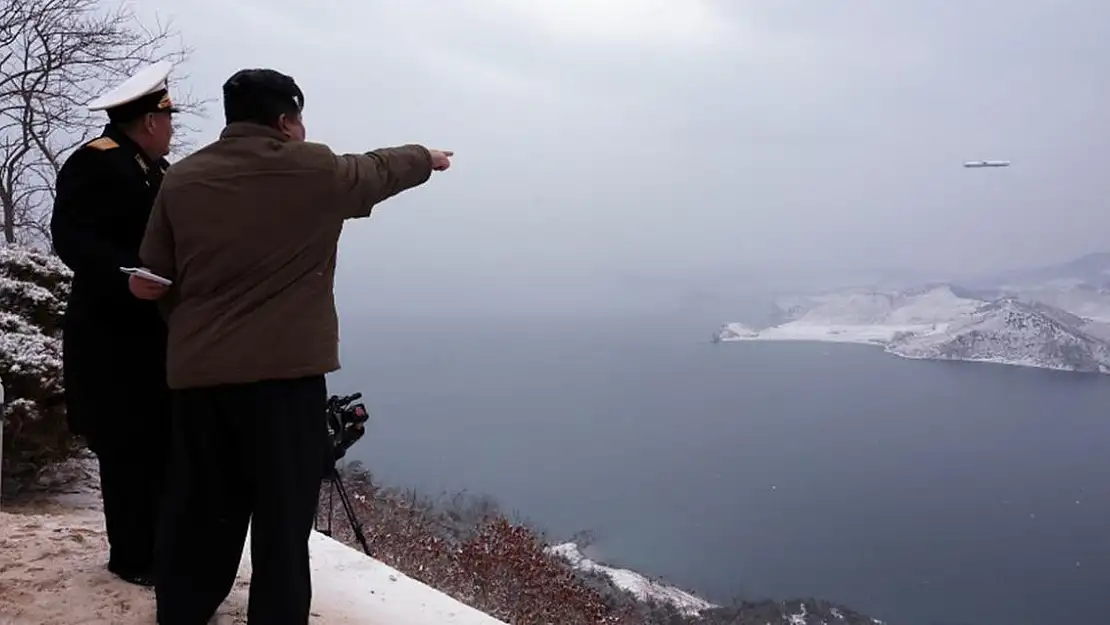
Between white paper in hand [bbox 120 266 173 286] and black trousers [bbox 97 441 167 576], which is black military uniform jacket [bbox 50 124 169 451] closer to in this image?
black trousers [bbox 97 441 167 576]

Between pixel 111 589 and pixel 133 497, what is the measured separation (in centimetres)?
37

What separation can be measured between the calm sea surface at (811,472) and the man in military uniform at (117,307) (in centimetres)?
3706

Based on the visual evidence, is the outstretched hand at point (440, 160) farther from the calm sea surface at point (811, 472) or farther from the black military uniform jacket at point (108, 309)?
the calm sea surface at point (811, 472)

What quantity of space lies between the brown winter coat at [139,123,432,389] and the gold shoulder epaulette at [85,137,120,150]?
1.81 ft

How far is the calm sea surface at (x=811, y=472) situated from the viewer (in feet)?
153

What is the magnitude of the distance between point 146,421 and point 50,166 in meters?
11.9

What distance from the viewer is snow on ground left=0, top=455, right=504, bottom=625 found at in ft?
7.73

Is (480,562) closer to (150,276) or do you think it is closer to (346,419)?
(346,419)

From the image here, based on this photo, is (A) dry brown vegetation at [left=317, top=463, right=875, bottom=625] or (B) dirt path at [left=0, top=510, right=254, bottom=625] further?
(A) dry brown vegetation at [left=317, top=463, right=875, bottom=625]

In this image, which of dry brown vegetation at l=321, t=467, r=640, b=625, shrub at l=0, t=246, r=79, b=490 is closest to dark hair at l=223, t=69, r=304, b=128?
shrub at l=0, t=246, r=79, b=490

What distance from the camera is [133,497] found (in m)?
2.33

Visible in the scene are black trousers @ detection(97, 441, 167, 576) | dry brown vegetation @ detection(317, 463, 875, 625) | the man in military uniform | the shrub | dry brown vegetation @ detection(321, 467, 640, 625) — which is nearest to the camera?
the man in military uniform

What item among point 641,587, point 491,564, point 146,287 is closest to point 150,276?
point 146,287

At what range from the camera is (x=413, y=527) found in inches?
439
